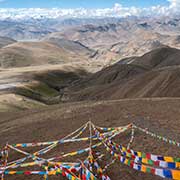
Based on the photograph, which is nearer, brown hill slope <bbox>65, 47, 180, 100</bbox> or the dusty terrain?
the dusty terrain

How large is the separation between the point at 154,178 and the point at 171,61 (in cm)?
11606

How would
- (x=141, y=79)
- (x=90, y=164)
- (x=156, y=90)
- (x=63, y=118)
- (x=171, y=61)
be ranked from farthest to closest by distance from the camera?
(x=171, y=61), (x=141, y=79), (x=156, y=90), (x=63, y=118), (x=90, y=164)

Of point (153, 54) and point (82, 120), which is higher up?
point (153, 54)

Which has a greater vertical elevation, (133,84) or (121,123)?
(133,84)

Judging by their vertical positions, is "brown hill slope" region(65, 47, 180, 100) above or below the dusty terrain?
above

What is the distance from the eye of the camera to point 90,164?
11.3 metres

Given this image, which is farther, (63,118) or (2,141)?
(63,118)

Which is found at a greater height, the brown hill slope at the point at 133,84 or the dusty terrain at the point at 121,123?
the brown hill slope at the point at 133,84

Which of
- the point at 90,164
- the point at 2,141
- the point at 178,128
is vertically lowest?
the point at 90,164

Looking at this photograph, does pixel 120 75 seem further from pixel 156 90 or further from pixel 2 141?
pixel 2 141

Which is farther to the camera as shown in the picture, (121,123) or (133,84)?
(133,84)

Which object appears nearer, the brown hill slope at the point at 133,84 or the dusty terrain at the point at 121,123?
the dusty terrain at the point at 121,123

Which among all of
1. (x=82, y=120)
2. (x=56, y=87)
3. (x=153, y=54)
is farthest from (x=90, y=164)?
(x=153, y=54)

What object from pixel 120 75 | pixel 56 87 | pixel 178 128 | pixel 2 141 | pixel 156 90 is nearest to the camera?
pixel 178 128
